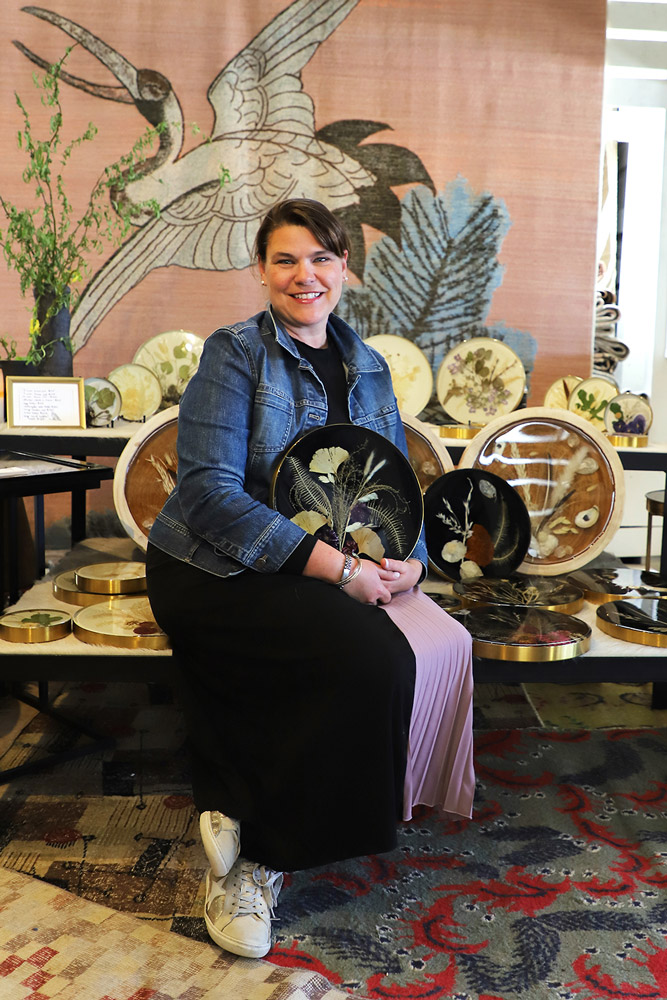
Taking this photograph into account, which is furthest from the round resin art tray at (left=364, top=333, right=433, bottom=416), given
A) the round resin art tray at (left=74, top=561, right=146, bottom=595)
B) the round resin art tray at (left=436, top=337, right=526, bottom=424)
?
the round resin art tray at (left=74, top=561, right=146, bottom=595)

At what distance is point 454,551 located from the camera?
228cm

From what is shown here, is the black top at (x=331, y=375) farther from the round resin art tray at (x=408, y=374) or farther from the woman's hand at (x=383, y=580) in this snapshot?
the round resin art tray at (x=408, y=374)

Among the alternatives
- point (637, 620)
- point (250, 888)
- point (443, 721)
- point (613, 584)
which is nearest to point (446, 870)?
point (443, 721)

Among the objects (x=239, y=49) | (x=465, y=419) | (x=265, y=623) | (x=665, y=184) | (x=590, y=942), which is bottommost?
(x=590, y=942)

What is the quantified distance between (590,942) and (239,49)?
3154mm

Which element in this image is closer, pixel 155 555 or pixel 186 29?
pixel 155 555

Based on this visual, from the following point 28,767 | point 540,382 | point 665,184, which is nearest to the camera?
point 28,767

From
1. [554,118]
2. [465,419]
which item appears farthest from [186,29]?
[465,419]

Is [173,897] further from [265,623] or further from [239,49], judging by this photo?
[239,49]

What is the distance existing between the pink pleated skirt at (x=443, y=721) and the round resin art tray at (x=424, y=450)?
749 millimetres

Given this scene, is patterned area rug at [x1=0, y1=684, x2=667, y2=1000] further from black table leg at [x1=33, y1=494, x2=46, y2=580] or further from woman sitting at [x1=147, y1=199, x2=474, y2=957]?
black table leg at [x1=33, y1=494, x2=46, y2=580]

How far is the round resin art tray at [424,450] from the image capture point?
7.80ft

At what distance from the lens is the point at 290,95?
3268mm

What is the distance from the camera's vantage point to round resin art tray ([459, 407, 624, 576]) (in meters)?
Answer: 2.33
